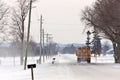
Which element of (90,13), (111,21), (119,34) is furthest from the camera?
(90,13)

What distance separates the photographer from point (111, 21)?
185ft

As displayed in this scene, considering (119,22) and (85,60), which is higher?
(119,22)

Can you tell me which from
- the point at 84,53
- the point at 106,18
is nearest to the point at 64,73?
the point at 106,18

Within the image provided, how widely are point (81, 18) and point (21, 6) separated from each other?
16.1m

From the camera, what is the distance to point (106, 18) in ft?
194

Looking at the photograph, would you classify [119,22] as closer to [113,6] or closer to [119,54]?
[113,6]

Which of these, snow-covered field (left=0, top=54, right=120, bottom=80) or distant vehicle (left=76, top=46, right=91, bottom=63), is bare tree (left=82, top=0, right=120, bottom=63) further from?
snow-covered field (left=0, top=54, right=120, bottom=80)

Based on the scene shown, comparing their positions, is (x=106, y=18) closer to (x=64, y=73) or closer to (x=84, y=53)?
(x=84, y=53)

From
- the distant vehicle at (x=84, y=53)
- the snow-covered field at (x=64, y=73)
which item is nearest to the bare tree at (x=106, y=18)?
the distant vehicle at (x=84, y=53)

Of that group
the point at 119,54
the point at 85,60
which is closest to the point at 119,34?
the point at 119,54

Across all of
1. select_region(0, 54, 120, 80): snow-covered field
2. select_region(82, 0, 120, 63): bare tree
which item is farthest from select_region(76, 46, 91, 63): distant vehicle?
select_region(0, 54, 120, 80): snow-covered field

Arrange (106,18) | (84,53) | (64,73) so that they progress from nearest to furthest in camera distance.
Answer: (64,73), (106,18), (84,53)

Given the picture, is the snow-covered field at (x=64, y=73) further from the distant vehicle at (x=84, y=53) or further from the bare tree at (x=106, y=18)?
the distant vehicle at (x=84, y=53)

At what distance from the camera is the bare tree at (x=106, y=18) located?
52.8 metres
